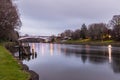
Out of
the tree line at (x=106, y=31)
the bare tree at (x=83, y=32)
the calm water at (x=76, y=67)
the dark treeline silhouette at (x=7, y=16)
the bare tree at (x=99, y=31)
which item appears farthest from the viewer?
the bare tree at (x=83, y=32)

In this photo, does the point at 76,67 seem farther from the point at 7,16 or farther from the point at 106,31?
the point at 106,31

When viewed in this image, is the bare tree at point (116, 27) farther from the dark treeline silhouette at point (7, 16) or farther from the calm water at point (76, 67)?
the calm water at point (76, 67)

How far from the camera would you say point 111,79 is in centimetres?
1931

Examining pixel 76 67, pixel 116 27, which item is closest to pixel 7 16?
pixel 76 67

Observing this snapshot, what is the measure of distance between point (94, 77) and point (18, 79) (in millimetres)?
8592

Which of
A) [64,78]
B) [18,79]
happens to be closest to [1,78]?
[18,79]

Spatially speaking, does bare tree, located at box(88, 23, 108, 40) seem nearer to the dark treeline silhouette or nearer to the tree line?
the tree line

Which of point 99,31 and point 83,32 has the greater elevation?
point 83,32

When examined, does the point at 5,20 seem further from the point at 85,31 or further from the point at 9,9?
the point at 85,31

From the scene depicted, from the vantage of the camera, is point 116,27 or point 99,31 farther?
point 99,31

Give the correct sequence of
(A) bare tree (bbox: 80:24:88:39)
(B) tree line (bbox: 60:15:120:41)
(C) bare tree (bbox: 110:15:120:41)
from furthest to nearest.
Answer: (A) bare tree (bbox: 80:24:88:39)
(B) tree line (bbox: 60:15:120:41)
(C) bare tree (bbox: 110:15:120:41)

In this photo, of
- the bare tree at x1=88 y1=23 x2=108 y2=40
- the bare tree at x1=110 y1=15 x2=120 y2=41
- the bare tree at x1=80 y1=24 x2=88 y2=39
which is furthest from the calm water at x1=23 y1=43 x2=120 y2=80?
the bare tree at x1=80 y1=24 x2=88 y2=39

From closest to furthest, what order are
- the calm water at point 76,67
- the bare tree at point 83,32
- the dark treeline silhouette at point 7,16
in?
the calm water at point 76,67, the dark treeline silhouette at point 7,16, the bare tree at point 83,32

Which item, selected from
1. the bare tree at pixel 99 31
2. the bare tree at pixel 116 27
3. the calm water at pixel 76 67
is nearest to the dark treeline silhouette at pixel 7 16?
the calm water at pixel 76 67
